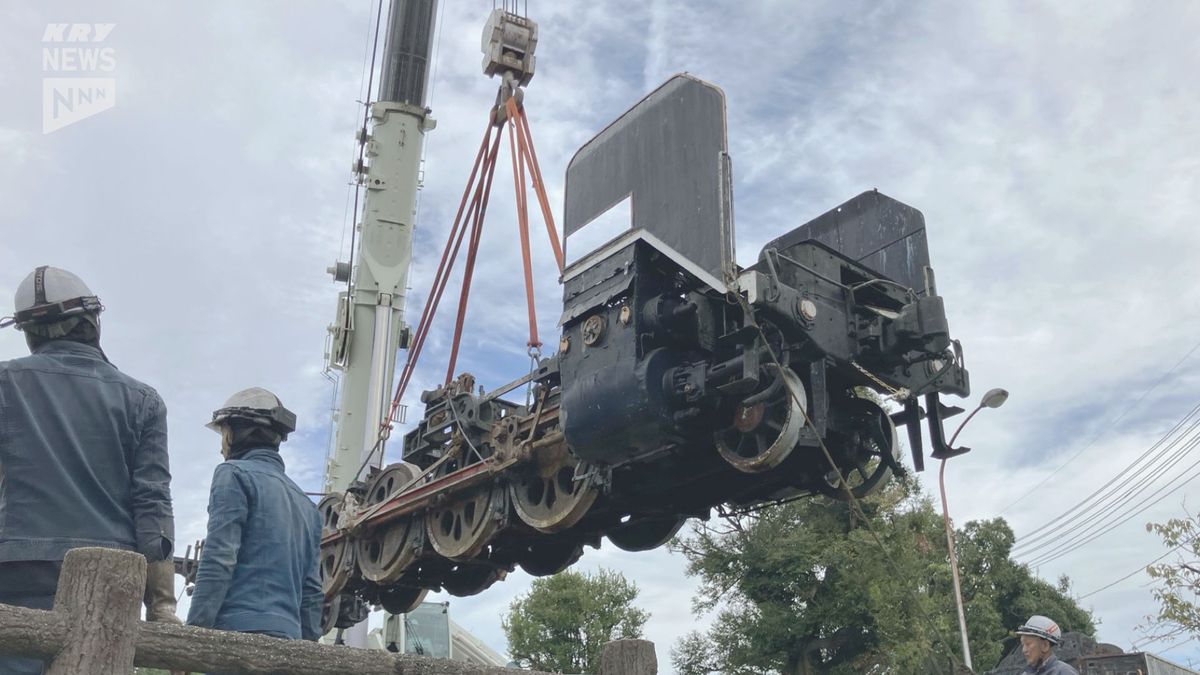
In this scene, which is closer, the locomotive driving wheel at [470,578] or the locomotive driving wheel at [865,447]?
the locomotive driving wheel at [865,447]

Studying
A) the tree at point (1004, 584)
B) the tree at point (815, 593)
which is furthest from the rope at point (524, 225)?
the tree at point (1004, 584)

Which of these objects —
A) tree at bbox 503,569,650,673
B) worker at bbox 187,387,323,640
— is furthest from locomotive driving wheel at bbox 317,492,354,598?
tree at bbox 503,569,650,673

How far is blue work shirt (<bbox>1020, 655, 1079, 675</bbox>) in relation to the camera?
5387 millimetres

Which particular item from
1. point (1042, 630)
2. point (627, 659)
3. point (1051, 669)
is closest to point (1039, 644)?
point (1042, 630)

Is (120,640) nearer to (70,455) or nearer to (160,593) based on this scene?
(160,593)

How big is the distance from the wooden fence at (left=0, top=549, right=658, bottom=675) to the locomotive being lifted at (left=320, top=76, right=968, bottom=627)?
4309mm

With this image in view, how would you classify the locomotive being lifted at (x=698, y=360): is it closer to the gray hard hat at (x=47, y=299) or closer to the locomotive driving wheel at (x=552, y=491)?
the locomotive driving wheel at (x=552, y=491)

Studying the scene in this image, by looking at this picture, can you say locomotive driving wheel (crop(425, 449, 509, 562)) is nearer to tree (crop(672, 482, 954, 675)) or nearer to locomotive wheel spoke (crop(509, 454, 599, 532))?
locomotive wheel spoke (crop(509, 454, 599, 532))

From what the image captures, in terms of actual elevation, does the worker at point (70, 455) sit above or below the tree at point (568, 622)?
below

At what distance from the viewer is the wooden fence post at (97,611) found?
9.89ft

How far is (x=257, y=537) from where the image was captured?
12.9ft

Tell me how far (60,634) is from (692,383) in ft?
16.4

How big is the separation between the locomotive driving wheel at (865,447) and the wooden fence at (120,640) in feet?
17.7

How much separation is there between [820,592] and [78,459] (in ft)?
72.2
